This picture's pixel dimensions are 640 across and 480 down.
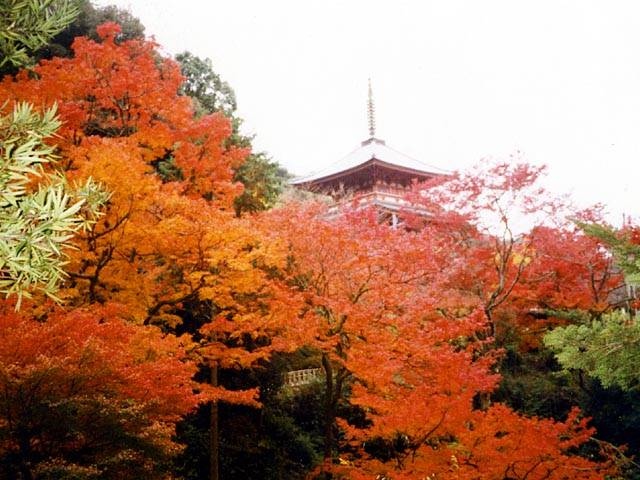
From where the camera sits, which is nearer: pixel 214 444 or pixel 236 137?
pixel 214 444

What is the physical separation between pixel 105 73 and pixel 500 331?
12.9 metres

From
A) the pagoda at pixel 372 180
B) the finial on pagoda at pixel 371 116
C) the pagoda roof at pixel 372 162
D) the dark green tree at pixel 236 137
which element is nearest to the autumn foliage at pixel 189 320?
the dark green tree at pixel 236 137

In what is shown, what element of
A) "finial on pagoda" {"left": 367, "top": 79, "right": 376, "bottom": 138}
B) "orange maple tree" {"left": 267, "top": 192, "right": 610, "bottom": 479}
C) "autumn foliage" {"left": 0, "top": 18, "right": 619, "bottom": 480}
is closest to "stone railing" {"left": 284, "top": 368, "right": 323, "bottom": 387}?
"autumn foliage" {"left": 0, "top": 18, "right": 619, "bottom": 480}

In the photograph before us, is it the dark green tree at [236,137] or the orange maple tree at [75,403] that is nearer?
the orange maple tree at [75,403]

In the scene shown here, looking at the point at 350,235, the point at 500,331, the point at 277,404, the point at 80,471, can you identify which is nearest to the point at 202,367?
the point at 277,404

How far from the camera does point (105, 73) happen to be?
10492mm

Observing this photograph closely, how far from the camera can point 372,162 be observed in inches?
947

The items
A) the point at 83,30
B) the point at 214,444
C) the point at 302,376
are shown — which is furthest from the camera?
the point at 83,30

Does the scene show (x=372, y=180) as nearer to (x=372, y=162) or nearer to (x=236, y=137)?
(x=372, y=162)

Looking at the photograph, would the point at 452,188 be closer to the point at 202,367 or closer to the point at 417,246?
the point at 417,246

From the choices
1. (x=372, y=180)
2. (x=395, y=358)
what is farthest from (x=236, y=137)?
(x=372, y=180)

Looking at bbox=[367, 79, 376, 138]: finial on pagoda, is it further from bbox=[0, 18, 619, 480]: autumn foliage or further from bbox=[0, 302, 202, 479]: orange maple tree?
bbox=[0, 302, 202, 479]: orange maple tree

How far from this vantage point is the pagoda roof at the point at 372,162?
976 inches

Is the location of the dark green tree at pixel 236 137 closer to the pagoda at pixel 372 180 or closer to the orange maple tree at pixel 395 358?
the orange maple tree at pixel 395 358
